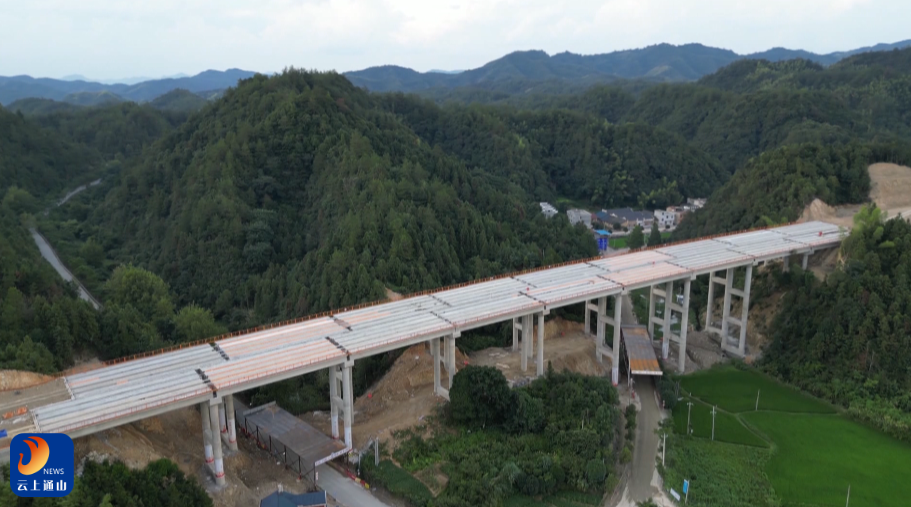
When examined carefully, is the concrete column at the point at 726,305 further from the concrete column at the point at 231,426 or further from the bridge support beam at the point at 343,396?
the concrete column at the point at 231,426

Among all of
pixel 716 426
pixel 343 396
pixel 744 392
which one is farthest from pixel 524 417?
pixel 744 392

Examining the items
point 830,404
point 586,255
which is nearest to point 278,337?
point 830,404

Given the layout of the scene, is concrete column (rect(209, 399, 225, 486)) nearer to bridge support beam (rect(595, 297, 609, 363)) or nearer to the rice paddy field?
the rice paddy field

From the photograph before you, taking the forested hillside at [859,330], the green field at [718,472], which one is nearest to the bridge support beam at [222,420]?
the green field at [718,472]

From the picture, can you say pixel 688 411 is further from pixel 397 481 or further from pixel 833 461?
pixel 397 481

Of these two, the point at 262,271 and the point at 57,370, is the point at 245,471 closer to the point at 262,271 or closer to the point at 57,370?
the point at 57,370
